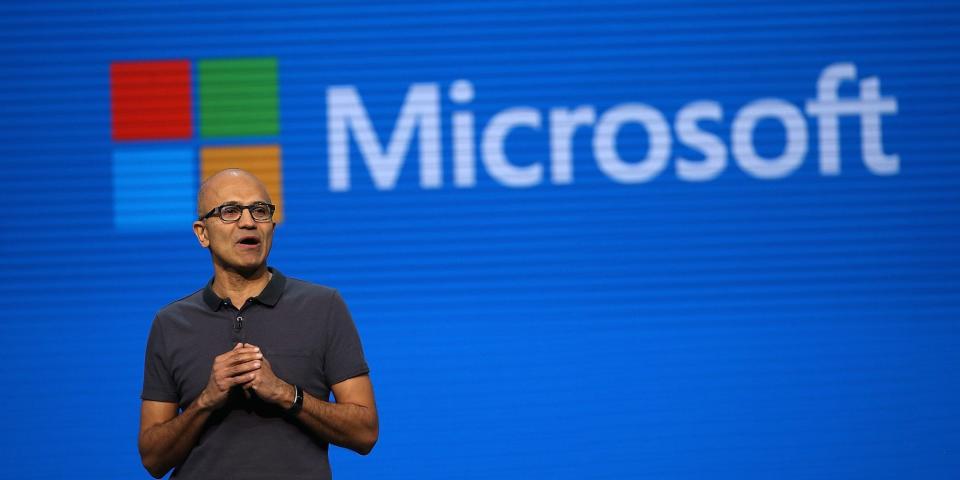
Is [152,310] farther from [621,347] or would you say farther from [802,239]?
[802,239]

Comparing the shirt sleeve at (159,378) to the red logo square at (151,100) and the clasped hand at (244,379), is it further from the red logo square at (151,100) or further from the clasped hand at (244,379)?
the red logo square at (151,100)

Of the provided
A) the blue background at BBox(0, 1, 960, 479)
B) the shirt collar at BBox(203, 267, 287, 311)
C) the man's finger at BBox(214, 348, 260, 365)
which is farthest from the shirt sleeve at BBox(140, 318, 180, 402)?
the blue background at BBox(0, 1, 960, 479)

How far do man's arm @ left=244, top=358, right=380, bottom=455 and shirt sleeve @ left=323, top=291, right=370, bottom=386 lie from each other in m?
0.02

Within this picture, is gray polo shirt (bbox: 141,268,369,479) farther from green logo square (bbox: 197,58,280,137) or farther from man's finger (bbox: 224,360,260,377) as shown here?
green logo square (bbox: 197,58,280,137)

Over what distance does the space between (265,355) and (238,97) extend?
2.69 meters

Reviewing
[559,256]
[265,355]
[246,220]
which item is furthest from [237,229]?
[559,256]

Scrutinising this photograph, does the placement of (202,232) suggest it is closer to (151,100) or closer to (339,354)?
(339,354)

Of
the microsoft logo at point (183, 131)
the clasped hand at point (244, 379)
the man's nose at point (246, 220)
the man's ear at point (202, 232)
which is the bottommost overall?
the clasped hand at point (244, 379)

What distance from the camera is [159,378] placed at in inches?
77.8

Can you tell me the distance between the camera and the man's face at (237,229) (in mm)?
1970

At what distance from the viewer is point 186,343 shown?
195 centimetres

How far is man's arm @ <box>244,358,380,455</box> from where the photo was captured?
5.95ft

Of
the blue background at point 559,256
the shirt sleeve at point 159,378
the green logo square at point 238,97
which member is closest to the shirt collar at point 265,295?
the shirt sleeve at point 159,378

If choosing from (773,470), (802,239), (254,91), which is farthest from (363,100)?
(773,470)
